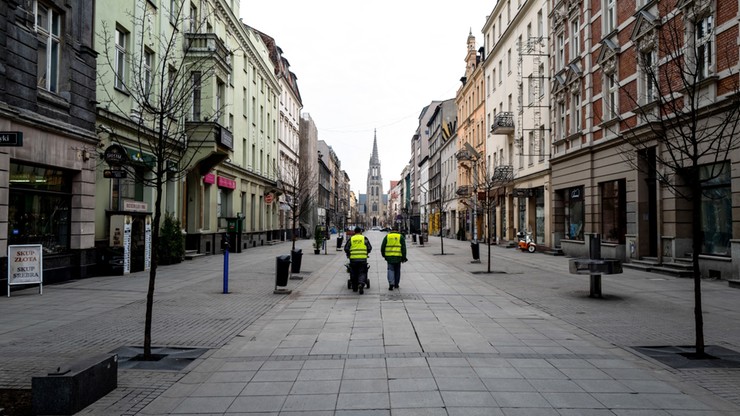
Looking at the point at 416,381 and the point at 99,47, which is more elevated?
the point at 99,47

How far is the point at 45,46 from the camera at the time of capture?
14.7 m

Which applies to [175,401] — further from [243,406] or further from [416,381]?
[416,381]

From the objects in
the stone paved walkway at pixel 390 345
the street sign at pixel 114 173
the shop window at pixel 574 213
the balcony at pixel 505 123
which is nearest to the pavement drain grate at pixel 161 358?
the stone paved walkway at pixel 390 345

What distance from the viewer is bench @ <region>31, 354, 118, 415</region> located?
4.76 metres

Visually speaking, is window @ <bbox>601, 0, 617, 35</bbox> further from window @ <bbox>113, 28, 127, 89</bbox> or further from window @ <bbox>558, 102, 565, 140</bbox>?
window @ <bbox>113, 28, 127, 89</bbox>

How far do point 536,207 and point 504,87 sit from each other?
1170cm

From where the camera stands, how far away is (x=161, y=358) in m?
6.91

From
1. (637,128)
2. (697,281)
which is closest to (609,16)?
(637,128)

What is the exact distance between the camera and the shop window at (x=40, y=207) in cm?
1380

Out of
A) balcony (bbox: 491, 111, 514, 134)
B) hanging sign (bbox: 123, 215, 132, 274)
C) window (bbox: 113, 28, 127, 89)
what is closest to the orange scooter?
balcony (bbox: 491, 111, 514, 134)

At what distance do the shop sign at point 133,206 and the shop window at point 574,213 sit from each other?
19.1 m

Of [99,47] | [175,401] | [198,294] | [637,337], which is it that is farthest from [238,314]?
[99,47]

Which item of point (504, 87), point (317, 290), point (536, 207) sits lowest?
point (317, 290)

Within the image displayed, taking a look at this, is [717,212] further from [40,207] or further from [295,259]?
[40,207]
